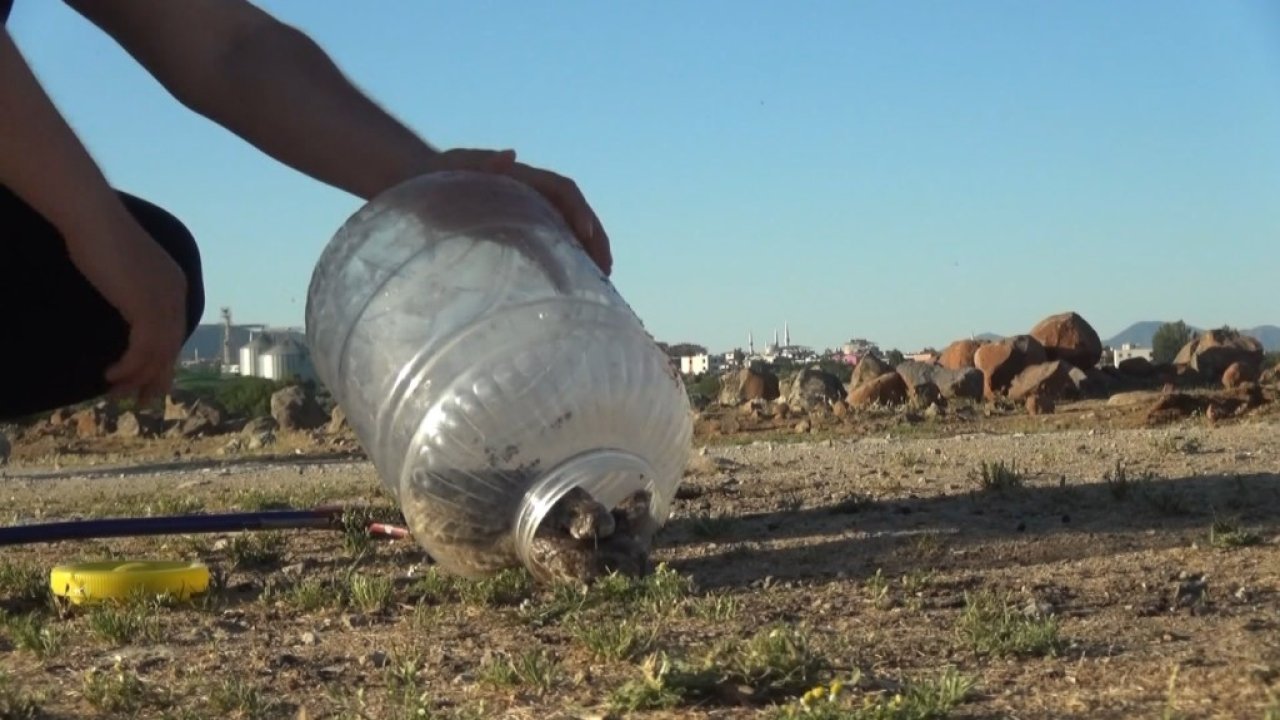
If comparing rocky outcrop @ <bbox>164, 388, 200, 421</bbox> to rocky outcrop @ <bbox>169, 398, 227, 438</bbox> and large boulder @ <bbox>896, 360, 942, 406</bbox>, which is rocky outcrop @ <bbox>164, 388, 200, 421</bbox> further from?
large boulder @ <bbox>896, 360, 942, 406</bbox>

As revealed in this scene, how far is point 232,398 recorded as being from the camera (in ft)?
104

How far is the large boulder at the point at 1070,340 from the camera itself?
22.2 meters

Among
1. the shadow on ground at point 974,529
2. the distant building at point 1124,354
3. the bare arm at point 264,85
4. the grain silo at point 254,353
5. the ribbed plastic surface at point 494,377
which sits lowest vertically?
the shadow on ground at point 974,529

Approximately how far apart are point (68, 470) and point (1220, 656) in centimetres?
1342

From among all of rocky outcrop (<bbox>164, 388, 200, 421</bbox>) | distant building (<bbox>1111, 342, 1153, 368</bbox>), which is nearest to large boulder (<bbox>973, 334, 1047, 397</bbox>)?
distant building (<bbox>1111, 342, 1153, 368</bbox>)

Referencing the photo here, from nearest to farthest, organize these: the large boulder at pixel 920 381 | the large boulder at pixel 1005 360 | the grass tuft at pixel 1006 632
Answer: the grass tuft at pixel 1006 632, the large boulder at pixel 920 381, the large boulder at pixel 1005 360

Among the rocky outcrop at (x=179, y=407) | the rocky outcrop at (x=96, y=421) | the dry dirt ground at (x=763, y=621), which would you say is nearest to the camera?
the dry dirt ground at (x=763, y=621)

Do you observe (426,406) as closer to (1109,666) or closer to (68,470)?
(1109,666)

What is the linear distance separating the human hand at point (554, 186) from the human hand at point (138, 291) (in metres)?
0.88

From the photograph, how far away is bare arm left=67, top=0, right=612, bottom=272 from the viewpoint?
2727mm

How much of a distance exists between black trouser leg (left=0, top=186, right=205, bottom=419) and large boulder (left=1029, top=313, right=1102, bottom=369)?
66.1 ft

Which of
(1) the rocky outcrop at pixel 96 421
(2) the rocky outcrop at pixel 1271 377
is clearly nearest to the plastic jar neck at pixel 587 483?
(2) the rocky outcrop at pixel 1271 377

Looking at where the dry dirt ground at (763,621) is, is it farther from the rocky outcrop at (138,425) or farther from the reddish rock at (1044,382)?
the rocky outcrop at (138,425)

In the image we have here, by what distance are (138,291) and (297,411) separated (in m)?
20.5
